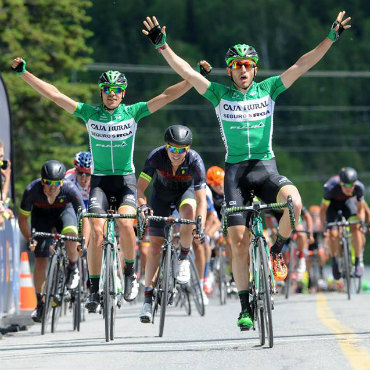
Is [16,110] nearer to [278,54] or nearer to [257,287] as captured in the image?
[257,287]

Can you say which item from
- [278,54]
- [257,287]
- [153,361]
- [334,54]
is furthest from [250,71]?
[278,54]

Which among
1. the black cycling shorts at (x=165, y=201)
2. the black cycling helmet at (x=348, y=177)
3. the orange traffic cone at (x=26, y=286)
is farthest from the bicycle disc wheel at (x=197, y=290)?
the black cycling helmet at (x=348, y=177)

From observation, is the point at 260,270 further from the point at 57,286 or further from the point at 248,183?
the point at 57,286

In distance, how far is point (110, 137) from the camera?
13133 millimetres

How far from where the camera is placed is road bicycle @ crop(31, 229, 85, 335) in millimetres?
14461

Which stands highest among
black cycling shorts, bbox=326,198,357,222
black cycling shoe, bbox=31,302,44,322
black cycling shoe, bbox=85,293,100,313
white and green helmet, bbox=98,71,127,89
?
black cycling shorts, bbox=326,198,357,222

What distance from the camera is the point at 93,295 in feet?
41.1

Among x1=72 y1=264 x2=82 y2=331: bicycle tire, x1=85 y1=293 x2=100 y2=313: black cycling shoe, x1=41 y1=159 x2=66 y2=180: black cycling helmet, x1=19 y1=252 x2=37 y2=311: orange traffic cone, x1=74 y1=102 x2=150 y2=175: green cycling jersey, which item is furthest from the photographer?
x1=19 y1=252 x2=37 y2=311: orange traffic cone

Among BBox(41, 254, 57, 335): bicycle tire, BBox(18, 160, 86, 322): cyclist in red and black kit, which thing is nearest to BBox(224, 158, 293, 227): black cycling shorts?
BBox(41, 254, 57, 335): bicycle tire

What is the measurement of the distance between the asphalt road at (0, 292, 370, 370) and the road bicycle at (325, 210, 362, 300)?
10.8 feet

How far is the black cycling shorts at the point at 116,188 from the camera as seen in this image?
13.0 metres

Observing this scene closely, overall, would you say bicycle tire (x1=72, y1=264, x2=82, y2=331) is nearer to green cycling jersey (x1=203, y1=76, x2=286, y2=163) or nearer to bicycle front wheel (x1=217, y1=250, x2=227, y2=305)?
green cycling jersey (x1=203, y1=76, x2=286, y2=163)

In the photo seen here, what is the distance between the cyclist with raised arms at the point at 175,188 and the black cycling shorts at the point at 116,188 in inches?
18.8

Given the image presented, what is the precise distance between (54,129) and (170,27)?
52.3 meters
